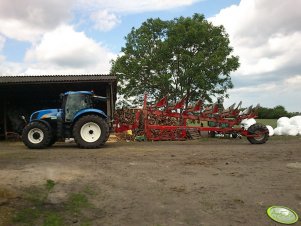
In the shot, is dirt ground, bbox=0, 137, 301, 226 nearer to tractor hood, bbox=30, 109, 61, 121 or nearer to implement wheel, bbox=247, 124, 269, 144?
tractor hood, bbox=30, 109, 61, 121

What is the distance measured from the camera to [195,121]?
16.3m

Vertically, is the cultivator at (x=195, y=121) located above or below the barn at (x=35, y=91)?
below

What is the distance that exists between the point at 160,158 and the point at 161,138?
6.14m

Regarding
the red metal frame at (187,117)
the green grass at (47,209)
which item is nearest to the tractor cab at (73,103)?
the red metal frame at (187,117)

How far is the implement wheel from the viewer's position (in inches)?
624

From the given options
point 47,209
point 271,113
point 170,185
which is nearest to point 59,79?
point 170,185

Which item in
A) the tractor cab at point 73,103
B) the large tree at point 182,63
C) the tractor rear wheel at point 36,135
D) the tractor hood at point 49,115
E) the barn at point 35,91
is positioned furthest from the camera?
the large tree at point 182,63

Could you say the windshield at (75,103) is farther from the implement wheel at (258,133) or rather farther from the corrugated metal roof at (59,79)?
the implement wheel at (258,133)

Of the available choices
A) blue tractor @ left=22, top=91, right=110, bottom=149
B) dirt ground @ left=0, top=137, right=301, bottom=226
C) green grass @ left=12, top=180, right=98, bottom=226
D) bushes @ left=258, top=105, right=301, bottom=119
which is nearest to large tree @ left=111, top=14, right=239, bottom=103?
bushes @ left=258, top=105, right=301, bottom=119

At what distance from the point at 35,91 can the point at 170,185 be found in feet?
52.3

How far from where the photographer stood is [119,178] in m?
8.18

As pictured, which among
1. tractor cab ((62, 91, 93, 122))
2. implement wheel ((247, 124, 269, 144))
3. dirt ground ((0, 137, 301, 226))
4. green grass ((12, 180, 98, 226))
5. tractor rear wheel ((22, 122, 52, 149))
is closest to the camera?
green grass ((12, 180, 98, 226))

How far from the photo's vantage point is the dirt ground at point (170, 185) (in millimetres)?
6391

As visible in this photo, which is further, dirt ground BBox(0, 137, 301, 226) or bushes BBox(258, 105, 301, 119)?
bushes BBox(258, 105, 301, 119)
